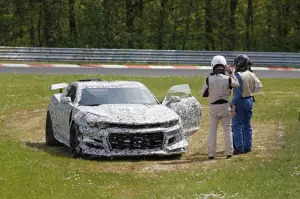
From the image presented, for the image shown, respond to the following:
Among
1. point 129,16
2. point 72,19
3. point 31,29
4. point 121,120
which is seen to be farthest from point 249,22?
point 121,120

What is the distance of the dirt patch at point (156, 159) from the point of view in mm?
11930

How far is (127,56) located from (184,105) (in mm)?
25771

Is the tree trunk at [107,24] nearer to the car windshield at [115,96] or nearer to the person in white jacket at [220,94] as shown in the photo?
the car windshield at [115,96]

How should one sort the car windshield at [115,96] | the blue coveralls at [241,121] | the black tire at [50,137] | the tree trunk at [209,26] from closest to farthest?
the blue coveralls at [241,121] → the car windshield at [115,96] → the black tire at [50,137] → the tree trunk at [209,26]

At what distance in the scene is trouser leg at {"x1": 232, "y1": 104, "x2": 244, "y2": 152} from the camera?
13812mm

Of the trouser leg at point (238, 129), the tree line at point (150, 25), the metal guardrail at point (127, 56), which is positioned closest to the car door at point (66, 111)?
the trouser leg at point (238, 129)

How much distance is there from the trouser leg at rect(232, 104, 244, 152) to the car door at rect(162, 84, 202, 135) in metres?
1.37

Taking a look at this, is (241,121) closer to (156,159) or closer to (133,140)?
(156,159)

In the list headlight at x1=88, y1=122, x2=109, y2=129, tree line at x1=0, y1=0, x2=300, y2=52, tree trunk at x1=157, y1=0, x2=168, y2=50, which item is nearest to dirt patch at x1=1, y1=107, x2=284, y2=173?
headlight at x1=88, y1=122, x2=109, y2=129

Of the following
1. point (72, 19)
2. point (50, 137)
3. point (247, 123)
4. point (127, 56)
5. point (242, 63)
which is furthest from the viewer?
→ point (72, 19)

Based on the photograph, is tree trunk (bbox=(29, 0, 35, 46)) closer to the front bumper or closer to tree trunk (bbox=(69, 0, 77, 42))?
tree trunk (bbox=(69, 0, 77, 42))

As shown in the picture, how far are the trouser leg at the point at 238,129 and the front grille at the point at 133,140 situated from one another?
1767 millimetres

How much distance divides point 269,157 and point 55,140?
535 cm

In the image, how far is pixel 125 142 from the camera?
12867 millimetres
